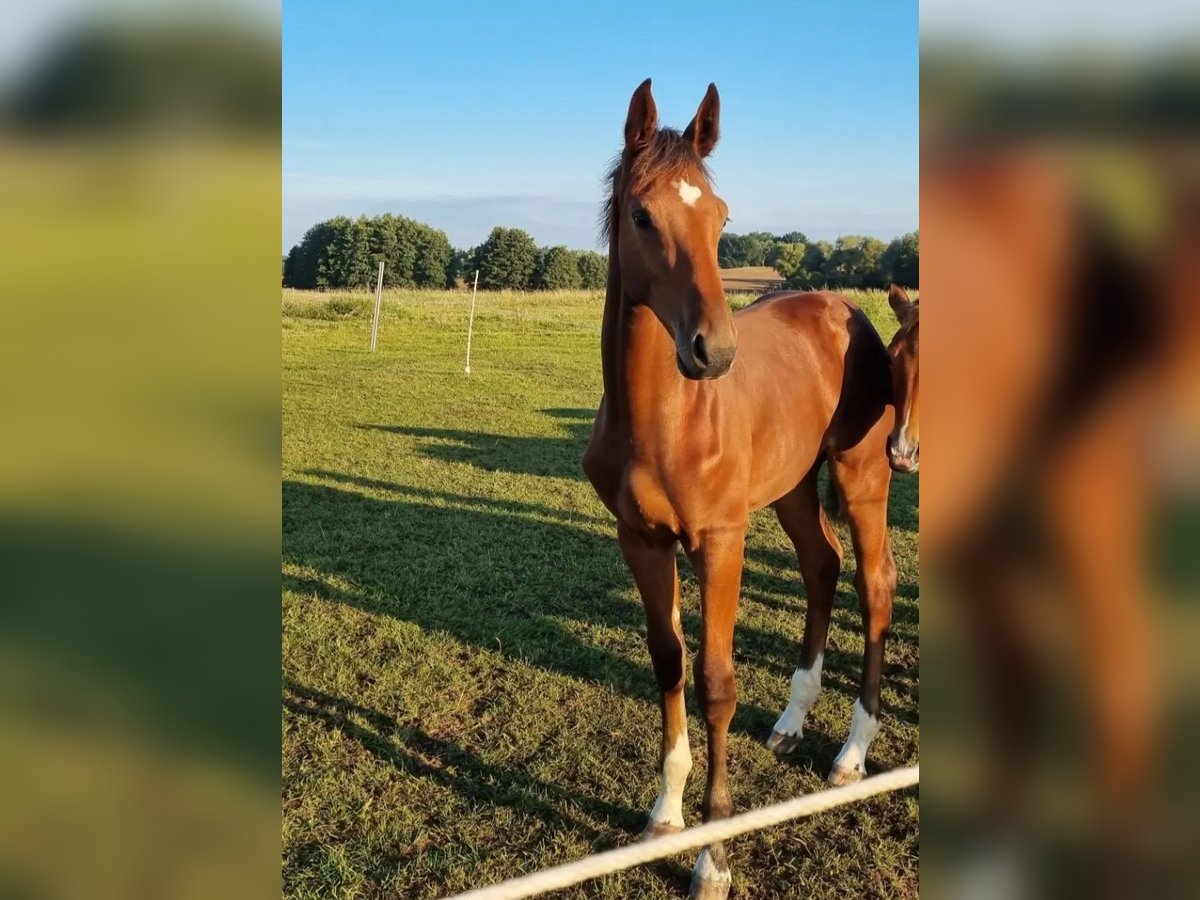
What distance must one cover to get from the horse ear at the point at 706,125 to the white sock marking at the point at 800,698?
6.82 feet

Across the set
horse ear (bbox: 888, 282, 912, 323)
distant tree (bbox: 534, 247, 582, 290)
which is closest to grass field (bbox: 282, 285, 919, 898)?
horse ear (bbox: 888, 282, 912, 323)

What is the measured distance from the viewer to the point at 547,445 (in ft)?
28.3

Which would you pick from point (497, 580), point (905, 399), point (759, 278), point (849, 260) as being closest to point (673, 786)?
point (905, 399)

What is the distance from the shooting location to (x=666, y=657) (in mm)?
2734

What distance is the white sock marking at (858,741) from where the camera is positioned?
301 centimetres

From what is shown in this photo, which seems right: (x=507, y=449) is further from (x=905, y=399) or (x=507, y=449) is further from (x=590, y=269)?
(x=590, y=269)

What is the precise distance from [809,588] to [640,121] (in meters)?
2.08

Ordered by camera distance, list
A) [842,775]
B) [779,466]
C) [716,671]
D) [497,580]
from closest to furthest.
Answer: [716,671] < [779,466] < [842,775] < [497,580]

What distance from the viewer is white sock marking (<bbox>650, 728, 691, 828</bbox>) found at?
267cm

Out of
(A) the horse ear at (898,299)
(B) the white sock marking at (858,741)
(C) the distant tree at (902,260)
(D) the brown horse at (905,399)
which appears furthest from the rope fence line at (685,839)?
(A) the horse ear at (898,299)

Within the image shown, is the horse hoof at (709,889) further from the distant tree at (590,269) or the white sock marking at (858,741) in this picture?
the distant tree at (590,269)
